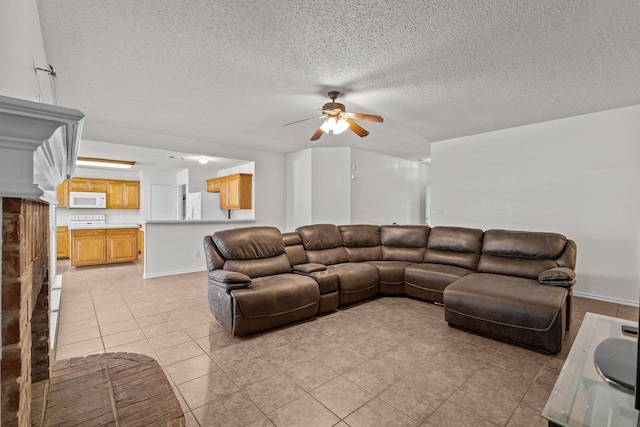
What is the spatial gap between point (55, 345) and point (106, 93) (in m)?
2.61

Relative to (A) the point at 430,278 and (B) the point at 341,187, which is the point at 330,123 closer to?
(A) the point at 430,278

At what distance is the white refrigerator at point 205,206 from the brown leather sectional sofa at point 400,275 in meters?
3.77

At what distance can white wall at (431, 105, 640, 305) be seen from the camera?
3.71 meters

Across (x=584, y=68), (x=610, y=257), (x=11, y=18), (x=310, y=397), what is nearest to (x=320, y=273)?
(x=310, y=397)

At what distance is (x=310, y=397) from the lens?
1.88 meters

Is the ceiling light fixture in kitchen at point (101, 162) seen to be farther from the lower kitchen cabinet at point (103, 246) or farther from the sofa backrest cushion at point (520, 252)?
the sofa backrest cushion at point (520, 252)

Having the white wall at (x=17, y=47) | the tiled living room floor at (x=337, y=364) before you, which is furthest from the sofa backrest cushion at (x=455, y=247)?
the white wall at (x=17, y=47)

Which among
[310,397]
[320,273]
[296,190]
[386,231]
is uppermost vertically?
[296,190]

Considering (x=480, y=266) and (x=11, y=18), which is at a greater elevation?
(x=11, y=18)

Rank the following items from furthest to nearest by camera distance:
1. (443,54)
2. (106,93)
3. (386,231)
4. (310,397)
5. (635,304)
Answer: (386,231)
(635,304)
(106,93)
(443,54)
(310,397)

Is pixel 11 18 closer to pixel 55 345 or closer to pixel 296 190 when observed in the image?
pixel 55 345

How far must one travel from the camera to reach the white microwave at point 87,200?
6.89 metres

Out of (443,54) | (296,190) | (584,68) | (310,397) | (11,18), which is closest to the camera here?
(11,18)

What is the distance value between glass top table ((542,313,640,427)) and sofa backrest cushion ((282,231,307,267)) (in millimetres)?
2773
